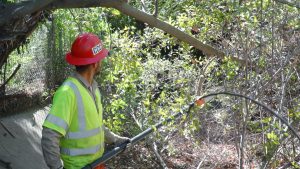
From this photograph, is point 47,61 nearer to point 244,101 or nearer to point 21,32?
point 21,32

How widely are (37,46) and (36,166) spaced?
279 cm

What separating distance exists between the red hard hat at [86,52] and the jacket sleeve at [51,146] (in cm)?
64

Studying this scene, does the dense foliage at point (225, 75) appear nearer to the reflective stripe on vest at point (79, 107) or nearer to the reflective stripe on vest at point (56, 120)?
the reflective stripe on vest at point (79, 107)

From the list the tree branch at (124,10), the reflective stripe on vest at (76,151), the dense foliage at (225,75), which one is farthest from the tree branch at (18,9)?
the dense foliage at (225,75)

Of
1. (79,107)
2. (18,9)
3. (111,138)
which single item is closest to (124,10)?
(18,9)

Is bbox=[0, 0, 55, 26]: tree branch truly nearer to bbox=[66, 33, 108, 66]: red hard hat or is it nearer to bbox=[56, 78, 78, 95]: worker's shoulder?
bbox=[66, 33, 108, 66]: red hard hat

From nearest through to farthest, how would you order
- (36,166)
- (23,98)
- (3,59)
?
1. (3,59)
2. (36,166)
3. (23,98)

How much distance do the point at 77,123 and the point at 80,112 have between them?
0.29 ft

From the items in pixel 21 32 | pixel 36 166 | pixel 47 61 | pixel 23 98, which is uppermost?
pixel 21 32

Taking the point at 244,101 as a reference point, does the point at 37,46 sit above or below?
below

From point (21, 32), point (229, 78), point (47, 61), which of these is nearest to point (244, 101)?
point (229, 78)

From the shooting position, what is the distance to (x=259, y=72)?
14.3 feet

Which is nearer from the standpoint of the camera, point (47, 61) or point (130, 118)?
point (130, 118)

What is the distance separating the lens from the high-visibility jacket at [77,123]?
3496mm
